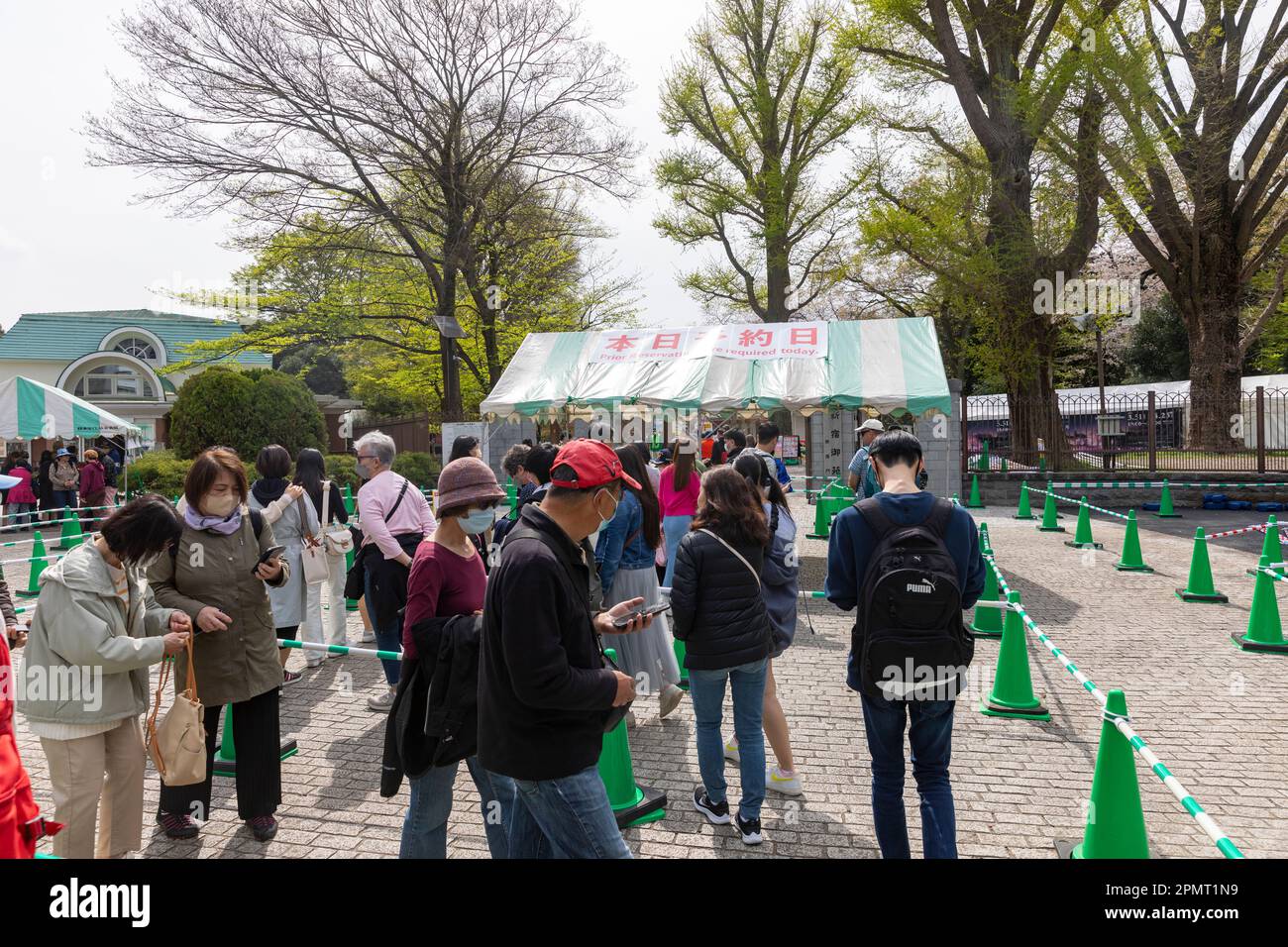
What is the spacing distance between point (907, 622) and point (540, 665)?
159 cm

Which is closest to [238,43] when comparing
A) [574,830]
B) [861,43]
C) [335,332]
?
[335,332]

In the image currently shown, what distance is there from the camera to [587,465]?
2520mm

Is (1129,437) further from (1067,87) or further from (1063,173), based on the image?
(1067,87)

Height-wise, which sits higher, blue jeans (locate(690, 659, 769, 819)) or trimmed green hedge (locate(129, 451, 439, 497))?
trimmed green hedge (locate(129, 451, 439, 497))

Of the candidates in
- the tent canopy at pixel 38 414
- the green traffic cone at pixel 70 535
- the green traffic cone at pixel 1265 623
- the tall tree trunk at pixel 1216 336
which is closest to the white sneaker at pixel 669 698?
the green traffic cone at pixel 1265 623

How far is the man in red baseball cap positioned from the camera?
2.34m

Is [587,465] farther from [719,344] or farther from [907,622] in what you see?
[719,344]

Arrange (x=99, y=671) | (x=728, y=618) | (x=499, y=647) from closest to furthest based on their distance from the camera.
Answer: (x=499, y=647) < (x=99, y=671) < (x=728, y=618)

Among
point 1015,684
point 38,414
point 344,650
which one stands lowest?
point 1015,684

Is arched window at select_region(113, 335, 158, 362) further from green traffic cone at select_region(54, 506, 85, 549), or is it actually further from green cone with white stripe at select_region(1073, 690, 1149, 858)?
green cone with white stripe at select_region(1073, 690, 1149, 858)

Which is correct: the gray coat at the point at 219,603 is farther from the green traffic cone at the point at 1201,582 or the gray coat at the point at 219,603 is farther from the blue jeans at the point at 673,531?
the green traffic cone at the point at 1201,582

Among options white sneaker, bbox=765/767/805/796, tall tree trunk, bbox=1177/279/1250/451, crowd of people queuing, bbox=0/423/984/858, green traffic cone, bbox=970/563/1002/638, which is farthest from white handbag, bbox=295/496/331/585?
tall tree trunk, bbox=1177/279/1250/451

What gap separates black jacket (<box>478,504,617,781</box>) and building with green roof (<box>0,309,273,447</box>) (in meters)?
40.4

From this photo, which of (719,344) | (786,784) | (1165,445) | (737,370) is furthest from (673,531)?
(1165,445)
